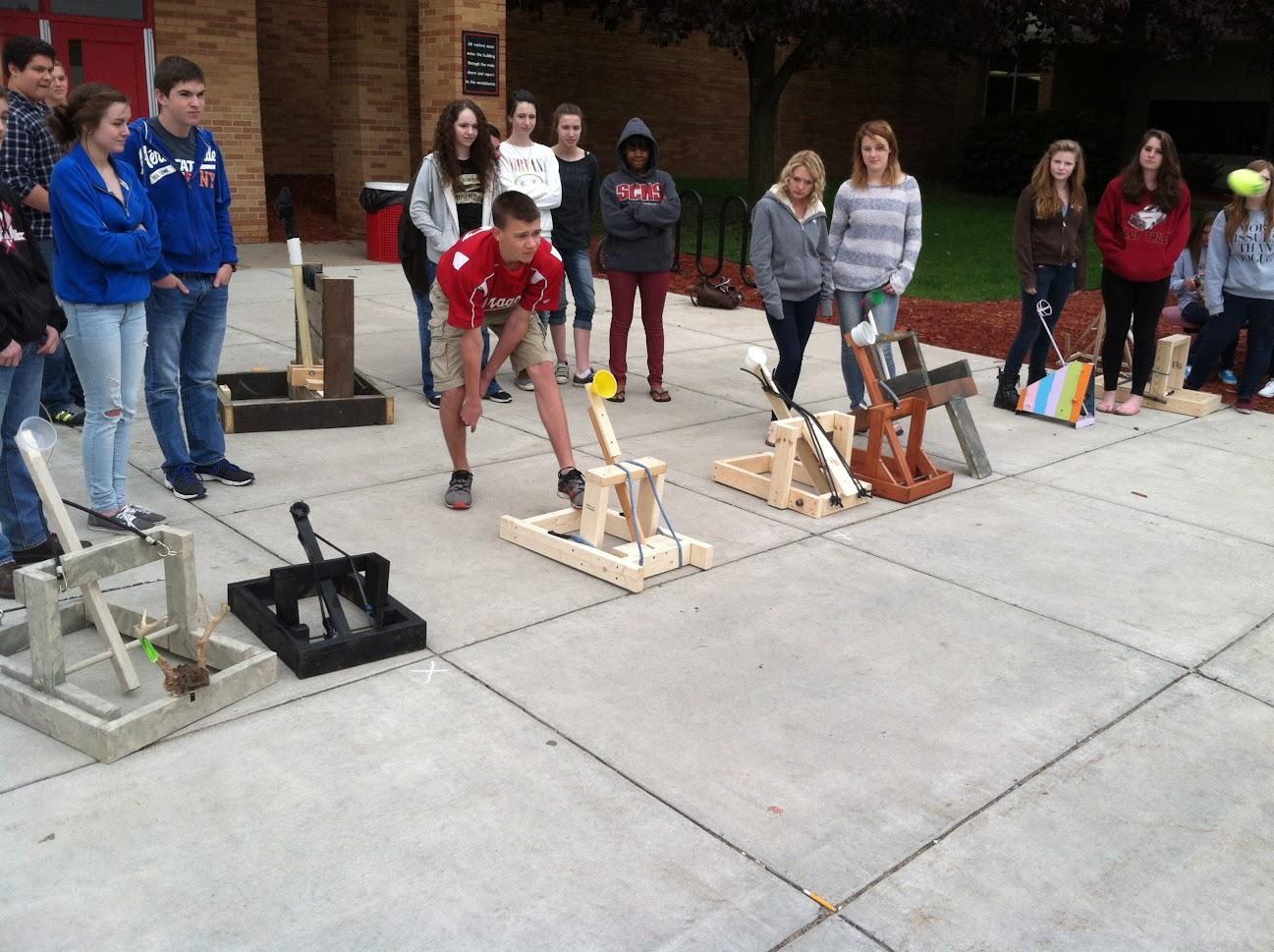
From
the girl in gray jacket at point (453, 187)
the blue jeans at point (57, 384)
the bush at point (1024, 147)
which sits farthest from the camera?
the bush at point (1024, 147)

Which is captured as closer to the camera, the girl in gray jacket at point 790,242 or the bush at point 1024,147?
the girl in gray jacket at point 790,242

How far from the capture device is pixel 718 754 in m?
3.65

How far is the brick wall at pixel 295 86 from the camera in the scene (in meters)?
18.5

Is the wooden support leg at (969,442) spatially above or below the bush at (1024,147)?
below

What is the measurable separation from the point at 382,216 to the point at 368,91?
2410mm

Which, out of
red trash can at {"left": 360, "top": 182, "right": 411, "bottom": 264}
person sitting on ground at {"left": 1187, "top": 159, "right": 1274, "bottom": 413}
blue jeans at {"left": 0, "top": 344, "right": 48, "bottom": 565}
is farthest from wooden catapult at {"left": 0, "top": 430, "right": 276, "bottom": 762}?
red trash can at {"left": 360, "top": 182, "right": 411, "bottom": 264}

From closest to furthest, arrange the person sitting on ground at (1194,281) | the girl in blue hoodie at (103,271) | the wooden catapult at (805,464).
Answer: the girl in blue hoodie at (103,271) → the wooden catapult at (805,464) → the person sitting on ground at (1194,281)

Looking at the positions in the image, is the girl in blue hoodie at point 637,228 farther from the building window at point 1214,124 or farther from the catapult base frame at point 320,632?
the building window at point 1214,124

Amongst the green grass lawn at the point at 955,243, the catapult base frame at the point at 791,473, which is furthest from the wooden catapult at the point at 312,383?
the green grass lawn at the point at 955,243

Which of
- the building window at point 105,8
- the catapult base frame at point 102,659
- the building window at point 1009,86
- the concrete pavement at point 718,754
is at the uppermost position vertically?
the building window at point 1009,86

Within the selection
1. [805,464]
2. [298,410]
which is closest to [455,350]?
[298,410]

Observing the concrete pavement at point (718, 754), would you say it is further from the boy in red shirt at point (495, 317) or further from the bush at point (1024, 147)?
the bush at point (1024, 147)

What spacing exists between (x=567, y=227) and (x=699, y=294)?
4.11 metres

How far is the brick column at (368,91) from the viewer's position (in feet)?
49.5
